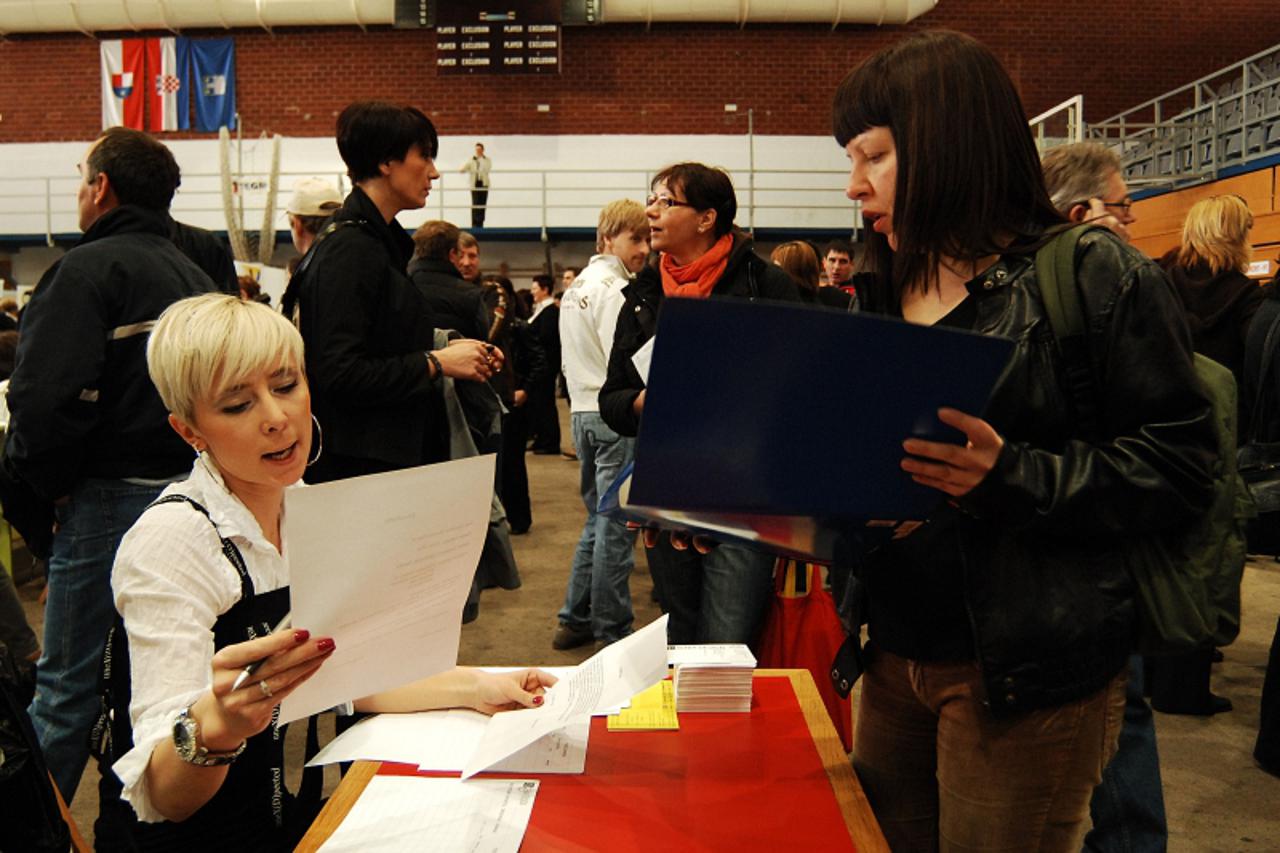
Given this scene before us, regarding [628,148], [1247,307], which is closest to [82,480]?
[1247,307]

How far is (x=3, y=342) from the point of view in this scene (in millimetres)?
4582

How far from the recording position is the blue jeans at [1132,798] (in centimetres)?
205

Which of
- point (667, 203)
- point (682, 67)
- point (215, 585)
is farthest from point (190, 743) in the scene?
point (682, 67)

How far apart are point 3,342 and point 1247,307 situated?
537 cm

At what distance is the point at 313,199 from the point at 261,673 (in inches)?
113

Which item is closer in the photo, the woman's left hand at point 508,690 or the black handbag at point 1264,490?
the woman's left hand at point 508,690

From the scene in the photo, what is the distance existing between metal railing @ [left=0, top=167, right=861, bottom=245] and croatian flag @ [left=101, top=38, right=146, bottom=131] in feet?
3.59

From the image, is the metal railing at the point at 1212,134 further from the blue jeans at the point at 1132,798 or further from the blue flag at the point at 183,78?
the blue flag at the point at 183,78

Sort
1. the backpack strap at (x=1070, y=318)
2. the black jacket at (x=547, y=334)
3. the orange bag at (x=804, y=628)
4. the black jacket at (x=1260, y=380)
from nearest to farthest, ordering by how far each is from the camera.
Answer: the backpack strap at (x=1070, y=318) → the orange bag at (x=804, y=628) → the black jacket at (x=1260, y=380) → the black jacket at (x=547, y=334)

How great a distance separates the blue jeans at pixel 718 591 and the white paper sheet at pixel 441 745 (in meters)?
1.10

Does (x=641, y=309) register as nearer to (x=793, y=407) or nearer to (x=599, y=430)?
(x=599, y=430)

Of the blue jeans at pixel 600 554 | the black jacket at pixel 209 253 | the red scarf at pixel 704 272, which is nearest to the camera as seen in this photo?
the red scarf at pixel 704 272

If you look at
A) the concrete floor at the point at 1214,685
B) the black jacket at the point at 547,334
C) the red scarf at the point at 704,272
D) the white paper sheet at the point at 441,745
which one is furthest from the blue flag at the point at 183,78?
the white paper sheet at the point at 441,745

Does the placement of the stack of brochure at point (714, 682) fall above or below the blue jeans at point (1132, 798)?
above
